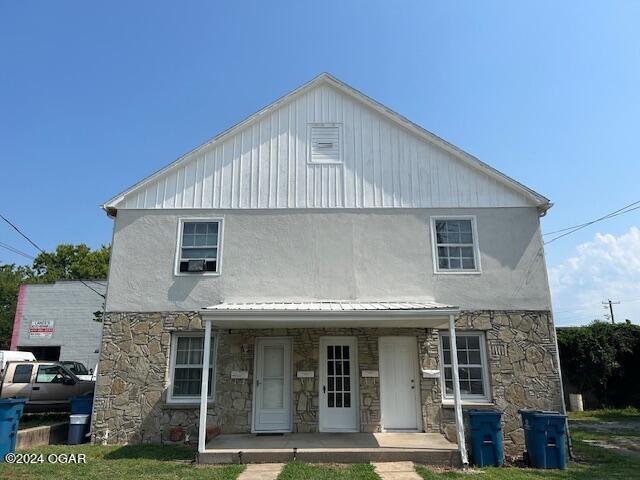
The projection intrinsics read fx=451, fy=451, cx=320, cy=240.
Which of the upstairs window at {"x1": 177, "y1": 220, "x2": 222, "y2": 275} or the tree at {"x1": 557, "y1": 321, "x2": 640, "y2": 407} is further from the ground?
the upstairs window at {"x1": 177, "y1": 220, "x2": 222, "y2": 275}

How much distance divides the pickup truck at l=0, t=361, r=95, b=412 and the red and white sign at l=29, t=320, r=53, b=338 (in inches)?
468

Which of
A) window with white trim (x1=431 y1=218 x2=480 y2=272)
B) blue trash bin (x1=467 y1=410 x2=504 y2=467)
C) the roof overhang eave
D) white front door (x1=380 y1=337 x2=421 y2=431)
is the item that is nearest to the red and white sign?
the roof overhang eave

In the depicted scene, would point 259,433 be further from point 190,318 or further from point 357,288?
point 357,288

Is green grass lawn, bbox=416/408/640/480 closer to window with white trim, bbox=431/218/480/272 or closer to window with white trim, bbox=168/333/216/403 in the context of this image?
window with white trim, bbox=431/218/480/272

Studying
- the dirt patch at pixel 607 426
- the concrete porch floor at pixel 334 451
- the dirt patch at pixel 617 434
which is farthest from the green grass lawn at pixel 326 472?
the dirt patch at pixel 607 426

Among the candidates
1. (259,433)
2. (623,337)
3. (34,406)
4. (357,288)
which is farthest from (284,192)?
(623,337)

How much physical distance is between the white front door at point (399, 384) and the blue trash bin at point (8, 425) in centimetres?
770

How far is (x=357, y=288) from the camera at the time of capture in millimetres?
11023

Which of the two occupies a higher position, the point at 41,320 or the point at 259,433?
the point at 41,320

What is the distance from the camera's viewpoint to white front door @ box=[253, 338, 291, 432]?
10.5m

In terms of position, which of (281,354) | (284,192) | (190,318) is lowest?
(281,354)

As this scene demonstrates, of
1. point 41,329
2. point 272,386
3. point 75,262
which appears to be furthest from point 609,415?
point 75,262

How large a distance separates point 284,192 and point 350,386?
5041mm

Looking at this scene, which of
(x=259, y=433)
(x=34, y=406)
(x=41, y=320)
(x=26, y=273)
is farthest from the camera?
(x=26, y=273)
